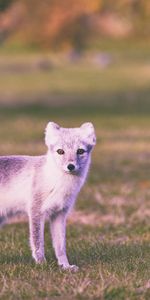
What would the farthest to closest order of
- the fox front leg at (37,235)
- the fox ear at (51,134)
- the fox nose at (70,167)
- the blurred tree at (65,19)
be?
the blurred tree at (65,19) → the fox front leg at (37,235) → the fox ear at (51,134) → the fox nose at (70,167)

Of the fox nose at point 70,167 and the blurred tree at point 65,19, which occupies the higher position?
the blurred tree at point 65,19

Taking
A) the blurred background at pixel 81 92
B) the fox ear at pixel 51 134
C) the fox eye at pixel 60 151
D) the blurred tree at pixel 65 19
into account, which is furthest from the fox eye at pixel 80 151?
the blurred tree at pixel 65 19

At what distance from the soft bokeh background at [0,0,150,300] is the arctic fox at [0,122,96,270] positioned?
317 mm

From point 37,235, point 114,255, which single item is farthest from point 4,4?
point 37,235

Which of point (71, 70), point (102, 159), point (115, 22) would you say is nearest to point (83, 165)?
point (102, 159)

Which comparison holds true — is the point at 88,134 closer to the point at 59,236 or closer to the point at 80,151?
the point at 80,151

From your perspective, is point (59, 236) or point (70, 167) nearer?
point (70, 167)

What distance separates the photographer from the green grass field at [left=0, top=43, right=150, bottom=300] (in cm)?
636

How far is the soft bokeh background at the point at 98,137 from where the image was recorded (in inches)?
265

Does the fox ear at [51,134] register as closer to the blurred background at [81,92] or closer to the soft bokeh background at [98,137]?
the soft bokeh background at [98,137]

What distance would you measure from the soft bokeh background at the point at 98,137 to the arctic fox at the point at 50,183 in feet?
1.04

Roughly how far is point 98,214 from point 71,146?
164 inches

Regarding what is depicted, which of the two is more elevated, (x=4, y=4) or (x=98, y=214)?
(x=4, y=4)

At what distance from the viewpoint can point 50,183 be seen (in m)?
7.29
